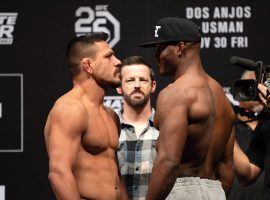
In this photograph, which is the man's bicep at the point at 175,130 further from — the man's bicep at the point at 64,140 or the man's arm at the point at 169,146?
the man's bicep at the point at 64,140

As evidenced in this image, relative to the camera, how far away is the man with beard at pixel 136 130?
4.47m

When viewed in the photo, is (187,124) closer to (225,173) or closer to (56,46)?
(225,173)

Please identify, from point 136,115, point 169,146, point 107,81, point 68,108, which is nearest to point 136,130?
point 136,115

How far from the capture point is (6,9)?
5273mm

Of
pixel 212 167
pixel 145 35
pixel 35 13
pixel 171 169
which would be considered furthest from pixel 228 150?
pixel 35 13

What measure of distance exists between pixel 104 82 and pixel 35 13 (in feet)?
4.34

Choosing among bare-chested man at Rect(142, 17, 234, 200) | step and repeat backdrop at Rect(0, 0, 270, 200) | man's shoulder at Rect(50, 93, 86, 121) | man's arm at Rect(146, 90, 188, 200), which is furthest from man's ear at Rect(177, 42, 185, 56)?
step and repeat backdrop at Rect(0, 0, 270, 200)

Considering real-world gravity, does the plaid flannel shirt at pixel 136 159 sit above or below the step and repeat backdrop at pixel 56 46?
below

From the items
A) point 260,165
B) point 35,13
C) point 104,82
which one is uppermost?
point 35,13

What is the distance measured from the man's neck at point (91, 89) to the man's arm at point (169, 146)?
550mm

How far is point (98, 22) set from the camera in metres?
5.31

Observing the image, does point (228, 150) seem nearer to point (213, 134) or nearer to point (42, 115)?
point (213, 134)

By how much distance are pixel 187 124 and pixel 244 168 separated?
2.29ft

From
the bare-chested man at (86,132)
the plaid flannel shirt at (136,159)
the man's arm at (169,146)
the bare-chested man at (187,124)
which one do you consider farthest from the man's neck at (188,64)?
the plaid flannel shirt at (136,159)
